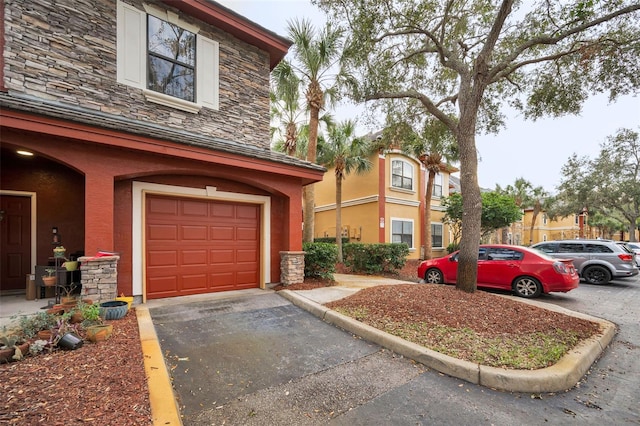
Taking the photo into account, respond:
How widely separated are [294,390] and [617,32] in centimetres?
1080

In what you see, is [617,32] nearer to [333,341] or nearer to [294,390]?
[333,341]

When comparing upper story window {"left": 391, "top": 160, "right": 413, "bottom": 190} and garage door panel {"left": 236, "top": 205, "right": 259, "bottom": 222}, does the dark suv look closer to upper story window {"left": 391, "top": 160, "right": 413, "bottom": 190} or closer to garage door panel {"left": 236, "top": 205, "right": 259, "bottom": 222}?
upper story window {"left": 391, "top": 160, "right": 413, "bottom": 190}

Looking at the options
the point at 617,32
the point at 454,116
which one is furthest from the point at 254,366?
the point at 617,32

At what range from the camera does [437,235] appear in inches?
726

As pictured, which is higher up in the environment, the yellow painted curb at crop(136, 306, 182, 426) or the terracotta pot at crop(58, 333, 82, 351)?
the terracotta pot at crop(58, 333, 82, 351)

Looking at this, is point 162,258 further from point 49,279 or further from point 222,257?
point 49,279

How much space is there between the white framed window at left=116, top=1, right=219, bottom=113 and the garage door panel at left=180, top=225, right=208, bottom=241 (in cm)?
298

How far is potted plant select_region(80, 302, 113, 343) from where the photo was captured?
11.7ft

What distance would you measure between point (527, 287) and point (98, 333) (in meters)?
9.53

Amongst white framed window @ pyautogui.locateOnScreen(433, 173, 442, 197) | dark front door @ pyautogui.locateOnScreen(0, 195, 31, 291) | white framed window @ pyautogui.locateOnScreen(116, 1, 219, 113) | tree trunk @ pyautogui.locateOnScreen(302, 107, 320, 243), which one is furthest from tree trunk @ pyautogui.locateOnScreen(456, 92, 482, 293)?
white framed window @ pyautogui.locateOnScreen(433, 173, 442, 197)

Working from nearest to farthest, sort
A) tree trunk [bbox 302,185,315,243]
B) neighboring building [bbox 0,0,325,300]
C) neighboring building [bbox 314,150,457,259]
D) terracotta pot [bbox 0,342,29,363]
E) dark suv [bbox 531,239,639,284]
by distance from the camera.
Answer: terracotta pot [bbox 0,342,29,363]
neighboring building [bbox 0,0,325,300]
dark suv [bbox 531,239,639,284]
tree trunk [bbox 302,185,315,243]
neighboring building [bbox 314,150,457,259]

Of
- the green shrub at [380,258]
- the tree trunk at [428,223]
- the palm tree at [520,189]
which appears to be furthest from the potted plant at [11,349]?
the palm tree at [520,189]

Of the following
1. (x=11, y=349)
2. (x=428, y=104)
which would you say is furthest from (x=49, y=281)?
(x=428, y=104)

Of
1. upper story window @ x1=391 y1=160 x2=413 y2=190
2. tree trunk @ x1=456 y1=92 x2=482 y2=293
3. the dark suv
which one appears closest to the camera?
tree trunk @ x1=456 y1=92 x2=482 y2=293
